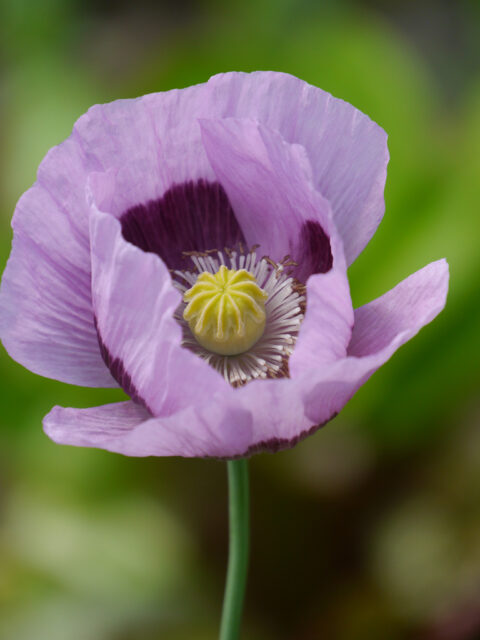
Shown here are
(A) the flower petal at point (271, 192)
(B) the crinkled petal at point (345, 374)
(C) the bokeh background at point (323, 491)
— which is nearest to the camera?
(B) the crinkled petal at point (345, 374)

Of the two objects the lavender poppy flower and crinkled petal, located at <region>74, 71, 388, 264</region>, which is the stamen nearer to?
the lavender poppy flower

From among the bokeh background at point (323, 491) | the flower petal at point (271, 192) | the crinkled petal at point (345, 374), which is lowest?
the bokeh background at point (323, 491)

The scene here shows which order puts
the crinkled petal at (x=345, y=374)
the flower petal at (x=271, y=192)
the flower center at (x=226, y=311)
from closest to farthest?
1. the crinkled petal at (x=345, y=374)
2. the flower petal at (x=271, y=192)
3. the flower center at (x=226, y=311)

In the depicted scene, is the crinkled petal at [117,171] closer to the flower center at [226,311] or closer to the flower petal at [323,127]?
the flower petal at [323,127]

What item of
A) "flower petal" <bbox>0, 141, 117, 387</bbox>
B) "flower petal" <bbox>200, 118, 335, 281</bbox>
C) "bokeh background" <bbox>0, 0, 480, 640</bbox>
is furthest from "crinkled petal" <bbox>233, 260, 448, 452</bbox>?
"bokeh background" <bbox>0, 0, 480, 640</bbox>

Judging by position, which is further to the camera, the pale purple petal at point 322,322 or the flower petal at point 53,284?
the flower petal at point 53,284

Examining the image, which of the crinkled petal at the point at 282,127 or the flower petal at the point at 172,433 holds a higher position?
the crinkled petal at the point at 282,127

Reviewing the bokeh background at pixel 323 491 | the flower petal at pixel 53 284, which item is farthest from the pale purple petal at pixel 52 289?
the bokeh background at pixel 323 491
